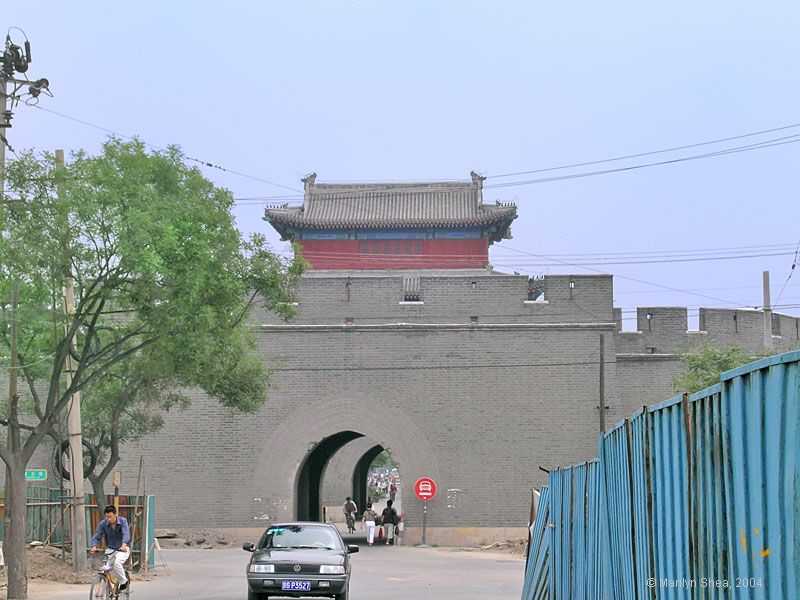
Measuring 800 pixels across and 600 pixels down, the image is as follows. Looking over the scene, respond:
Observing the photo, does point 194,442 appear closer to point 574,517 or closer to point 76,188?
point 76,188

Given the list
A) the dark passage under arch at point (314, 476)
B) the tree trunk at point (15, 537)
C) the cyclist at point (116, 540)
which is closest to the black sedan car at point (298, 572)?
the cyclist at point (116, 540)

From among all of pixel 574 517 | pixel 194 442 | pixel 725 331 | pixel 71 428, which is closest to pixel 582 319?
pixel 725 331

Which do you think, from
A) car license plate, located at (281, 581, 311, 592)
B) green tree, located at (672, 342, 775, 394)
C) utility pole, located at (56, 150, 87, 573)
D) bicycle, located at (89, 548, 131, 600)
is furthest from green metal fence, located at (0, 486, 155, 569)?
green tree, located at (672, 342, 775, 394)

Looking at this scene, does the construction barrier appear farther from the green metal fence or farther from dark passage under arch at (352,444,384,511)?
dark passage under arch at (352,444,384,511)

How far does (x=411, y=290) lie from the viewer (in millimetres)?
34688

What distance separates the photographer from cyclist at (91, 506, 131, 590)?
45.8 ft

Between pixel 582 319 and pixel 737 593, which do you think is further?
pixel 582 319

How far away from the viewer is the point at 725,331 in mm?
33062

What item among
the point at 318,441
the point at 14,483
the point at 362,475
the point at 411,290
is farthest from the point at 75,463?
the point at 362,475

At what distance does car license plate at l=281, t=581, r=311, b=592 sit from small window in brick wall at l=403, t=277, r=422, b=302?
1909 cm

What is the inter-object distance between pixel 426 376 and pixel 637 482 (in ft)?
85.2

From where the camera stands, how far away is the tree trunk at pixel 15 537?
16.3 metres

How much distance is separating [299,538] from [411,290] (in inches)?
742

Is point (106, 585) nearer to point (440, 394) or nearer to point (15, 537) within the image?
point (15, 537)
